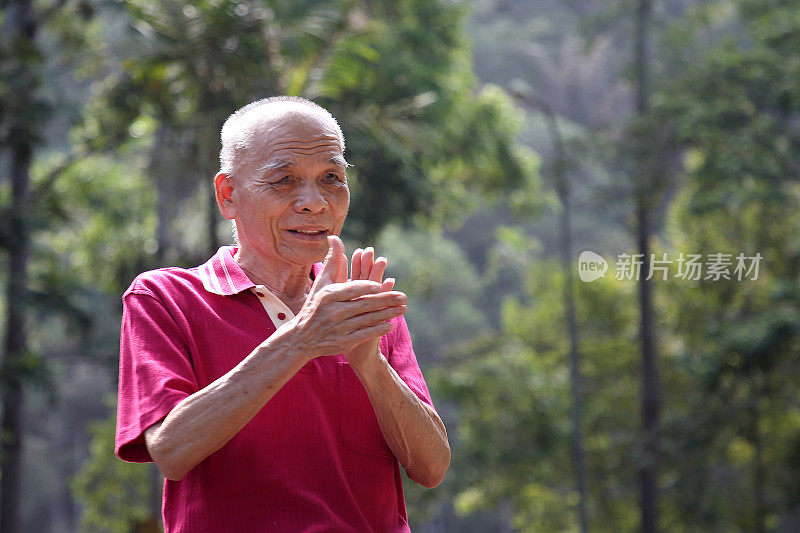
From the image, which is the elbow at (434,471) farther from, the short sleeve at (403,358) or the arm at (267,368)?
the arm at (267,368)

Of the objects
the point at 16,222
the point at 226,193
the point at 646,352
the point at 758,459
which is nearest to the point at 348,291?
the point at 226,193

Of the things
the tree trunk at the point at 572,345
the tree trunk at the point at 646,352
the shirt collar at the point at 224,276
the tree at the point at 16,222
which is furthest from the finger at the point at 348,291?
the tree trunk at the point at 646,352

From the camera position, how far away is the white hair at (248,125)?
211 centimetres

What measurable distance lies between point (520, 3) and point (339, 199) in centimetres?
6038

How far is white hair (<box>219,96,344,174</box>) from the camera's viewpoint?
211 cm

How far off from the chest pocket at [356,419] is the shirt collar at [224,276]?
0.75ft

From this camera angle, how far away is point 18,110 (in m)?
10.5

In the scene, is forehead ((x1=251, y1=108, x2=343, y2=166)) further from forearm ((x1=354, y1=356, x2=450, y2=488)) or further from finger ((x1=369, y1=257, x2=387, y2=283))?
forearm ((x1=354, y1=356, x2=450, y2=488))

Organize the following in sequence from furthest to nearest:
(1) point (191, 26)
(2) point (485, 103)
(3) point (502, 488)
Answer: (3) point (502, 488) → (2) point (485, 103) → (1) point (191, 26)

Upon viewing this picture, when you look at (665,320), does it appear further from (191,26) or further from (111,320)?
(191,26)

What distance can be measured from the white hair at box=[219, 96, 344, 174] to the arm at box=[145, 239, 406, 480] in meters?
0.44

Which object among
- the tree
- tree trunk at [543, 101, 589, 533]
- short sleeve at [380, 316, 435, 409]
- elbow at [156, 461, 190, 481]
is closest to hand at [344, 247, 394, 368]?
short sleeve at [380, 316, 435, 409]

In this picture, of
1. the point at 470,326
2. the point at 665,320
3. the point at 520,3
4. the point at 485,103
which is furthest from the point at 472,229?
the point at 485,103

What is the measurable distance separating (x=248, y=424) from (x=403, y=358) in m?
0.40
